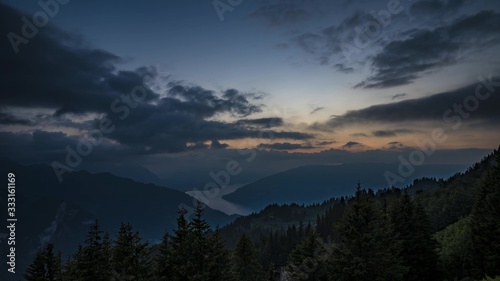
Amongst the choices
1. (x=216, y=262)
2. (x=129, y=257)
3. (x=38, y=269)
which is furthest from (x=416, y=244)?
(x=38, y=269)

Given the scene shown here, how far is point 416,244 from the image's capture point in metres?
37.8

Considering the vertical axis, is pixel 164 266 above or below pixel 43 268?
above

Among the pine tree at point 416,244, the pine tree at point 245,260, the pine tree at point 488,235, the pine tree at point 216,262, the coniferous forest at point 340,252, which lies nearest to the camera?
the coniferous forest at point 340,252

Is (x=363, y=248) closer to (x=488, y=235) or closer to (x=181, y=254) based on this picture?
(x=181, y=254)

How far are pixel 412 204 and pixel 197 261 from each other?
84.4ft

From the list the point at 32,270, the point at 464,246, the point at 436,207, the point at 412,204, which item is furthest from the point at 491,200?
the point at 436,207

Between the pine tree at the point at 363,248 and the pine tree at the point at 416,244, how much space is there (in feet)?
28.2

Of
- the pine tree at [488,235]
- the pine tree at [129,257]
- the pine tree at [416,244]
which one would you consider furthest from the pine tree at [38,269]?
the pine tree at [488,235]

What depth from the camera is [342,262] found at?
29516mm

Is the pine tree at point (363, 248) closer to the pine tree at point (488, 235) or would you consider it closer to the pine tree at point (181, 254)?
the pine tree at point (488, 235)

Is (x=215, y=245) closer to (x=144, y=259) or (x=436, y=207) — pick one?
(x=144, y=259)

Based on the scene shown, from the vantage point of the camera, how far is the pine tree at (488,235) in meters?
34.1

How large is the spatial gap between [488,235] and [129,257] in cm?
3612

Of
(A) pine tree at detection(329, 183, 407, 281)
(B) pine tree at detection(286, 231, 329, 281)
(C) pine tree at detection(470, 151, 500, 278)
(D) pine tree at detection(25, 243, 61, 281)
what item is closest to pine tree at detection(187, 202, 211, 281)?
(A) pine tree at detection(329, 183, 407, 281)
